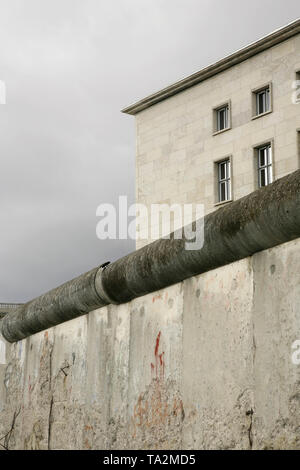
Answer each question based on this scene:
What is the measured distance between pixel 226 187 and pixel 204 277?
30651mm

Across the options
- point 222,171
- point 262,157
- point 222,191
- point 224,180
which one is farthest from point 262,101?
point 222,191

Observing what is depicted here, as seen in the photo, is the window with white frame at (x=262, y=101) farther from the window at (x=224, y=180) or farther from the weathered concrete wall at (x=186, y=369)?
the weathered concrete wall at (x=186, y=369)

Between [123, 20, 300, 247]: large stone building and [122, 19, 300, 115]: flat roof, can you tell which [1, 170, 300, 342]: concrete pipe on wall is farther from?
[122, 19, 300, 115]: flat roof

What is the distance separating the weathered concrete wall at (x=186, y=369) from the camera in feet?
16.3

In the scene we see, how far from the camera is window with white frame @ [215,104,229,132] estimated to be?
36500 millimetres

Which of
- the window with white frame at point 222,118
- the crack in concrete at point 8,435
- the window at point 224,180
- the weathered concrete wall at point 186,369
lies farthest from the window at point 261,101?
the weathered concrete wall at point 186,369

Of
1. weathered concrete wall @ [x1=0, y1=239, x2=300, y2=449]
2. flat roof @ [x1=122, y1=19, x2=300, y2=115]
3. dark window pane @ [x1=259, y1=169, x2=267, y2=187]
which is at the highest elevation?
flat roof @ [x1=122, y1=19, x2=300, y2=115]

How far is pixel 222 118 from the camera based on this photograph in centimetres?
3684

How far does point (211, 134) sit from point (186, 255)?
3123 centimetres

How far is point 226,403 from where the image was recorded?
5.46 meters

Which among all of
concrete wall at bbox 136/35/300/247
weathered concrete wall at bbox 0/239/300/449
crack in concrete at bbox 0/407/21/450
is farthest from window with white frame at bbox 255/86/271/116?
weathered concrete wall at bbox 0/239/300/449

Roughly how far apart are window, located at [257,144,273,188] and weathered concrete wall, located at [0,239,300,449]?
26.1 meters

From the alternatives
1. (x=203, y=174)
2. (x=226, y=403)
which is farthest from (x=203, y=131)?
(x=226, y=403)
